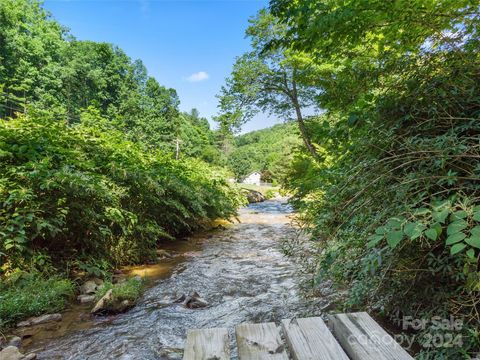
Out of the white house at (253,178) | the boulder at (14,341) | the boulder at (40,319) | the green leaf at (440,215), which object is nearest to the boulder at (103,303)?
the boulder at (40,319)

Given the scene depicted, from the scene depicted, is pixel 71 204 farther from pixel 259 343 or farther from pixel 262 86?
pixel 262 86

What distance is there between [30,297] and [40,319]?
274 millimetres

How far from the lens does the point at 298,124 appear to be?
9391mm

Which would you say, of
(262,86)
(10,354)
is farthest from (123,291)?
(262,86)

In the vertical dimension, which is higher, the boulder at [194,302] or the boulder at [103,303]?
the boulder at [103,303]

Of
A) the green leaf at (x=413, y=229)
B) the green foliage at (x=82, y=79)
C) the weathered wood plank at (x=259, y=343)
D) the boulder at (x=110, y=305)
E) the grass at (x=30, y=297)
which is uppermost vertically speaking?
the green foliage at (x=82, y=79)

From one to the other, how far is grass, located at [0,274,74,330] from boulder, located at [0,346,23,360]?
507mm

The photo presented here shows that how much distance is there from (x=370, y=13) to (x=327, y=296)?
2.91m

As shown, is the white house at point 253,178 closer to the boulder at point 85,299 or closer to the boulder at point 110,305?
the boulder at point 85,299

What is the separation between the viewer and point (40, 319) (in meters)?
3.08

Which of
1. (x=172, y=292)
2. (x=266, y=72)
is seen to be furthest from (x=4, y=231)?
(x=266, y=72)

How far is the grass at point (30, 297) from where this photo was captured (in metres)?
2.96

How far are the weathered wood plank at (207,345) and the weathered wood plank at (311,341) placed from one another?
7.5 inches

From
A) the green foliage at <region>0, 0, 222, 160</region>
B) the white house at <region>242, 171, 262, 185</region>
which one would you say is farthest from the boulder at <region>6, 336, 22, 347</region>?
the white house at <region>242, 171, 262, 185</region>
